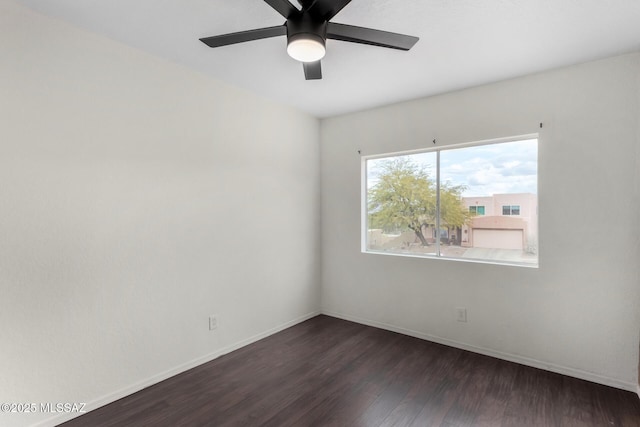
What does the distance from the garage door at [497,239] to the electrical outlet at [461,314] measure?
2.15 ft

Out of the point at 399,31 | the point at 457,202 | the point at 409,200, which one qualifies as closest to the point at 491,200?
the point at 457,202

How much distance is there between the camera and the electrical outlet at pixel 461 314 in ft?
10.3

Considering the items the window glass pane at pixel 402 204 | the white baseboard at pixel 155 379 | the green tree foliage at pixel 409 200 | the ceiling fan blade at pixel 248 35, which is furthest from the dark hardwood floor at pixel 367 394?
the ceiling fan blade at pixel 248 35

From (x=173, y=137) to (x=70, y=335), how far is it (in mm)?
1625

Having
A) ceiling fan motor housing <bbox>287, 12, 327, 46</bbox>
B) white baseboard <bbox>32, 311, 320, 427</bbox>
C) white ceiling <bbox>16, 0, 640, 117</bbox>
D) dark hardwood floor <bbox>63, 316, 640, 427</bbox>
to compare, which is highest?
white ceiling <bbox>16, 0, 640, 117</bbox>

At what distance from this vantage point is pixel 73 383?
81.6 inches

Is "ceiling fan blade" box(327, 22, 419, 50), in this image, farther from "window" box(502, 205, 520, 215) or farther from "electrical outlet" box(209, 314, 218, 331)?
"electrical outlet" box(209, 314, 218, 331)

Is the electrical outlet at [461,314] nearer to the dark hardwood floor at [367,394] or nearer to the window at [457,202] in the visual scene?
the dark hardwood floor at [367,394]

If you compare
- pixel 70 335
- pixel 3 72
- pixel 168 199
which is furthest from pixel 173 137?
pixel 70 335

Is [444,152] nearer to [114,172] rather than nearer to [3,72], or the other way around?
[114,172]

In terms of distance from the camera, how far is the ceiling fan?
1506 millimetres

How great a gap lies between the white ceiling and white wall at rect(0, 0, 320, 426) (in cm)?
30

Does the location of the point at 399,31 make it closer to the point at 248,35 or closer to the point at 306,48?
the point at 306,48

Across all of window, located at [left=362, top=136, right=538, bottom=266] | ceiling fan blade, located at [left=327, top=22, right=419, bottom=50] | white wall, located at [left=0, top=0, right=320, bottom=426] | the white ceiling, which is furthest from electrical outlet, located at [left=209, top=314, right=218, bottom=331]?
ceiling fan blade, located at [left=327, top=22, right=419, bottom=50]
